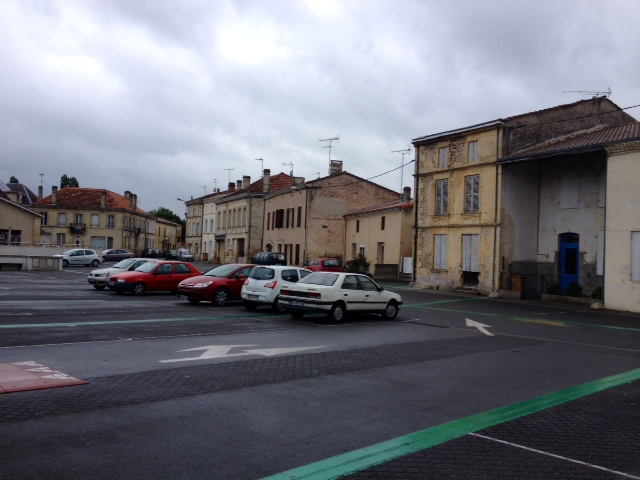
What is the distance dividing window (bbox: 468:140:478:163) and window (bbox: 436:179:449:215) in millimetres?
2188

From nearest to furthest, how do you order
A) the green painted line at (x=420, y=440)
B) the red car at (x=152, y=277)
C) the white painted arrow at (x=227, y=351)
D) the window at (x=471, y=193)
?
the green painted line at (x=420, y=440)
the white painted arrow at (x=227, y=351)
the red car at (x=152, y=277)
the window at (x=471, y=193)

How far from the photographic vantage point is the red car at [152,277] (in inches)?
942

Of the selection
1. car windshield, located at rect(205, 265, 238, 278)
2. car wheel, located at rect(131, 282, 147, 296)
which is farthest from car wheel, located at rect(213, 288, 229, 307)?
car wheel, located at rect(131, 282, 147, 296)

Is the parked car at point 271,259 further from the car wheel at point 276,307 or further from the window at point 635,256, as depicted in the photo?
the window at point 635,256

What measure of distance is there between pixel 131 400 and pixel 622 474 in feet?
Result: 18.0

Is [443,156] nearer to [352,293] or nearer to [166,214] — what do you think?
[352,293]

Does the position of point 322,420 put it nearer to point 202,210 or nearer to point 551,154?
point 551,154

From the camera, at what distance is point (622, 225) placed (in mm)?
24109

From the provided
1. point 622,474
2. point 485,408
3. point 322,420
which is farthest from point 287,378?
point 622,474

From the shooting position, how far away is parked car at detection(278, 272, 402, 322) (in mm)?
16969

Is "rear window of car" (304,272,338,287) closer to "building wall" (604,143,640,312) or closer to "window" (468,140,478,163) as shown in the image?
"building wall" (604,143,640,312)

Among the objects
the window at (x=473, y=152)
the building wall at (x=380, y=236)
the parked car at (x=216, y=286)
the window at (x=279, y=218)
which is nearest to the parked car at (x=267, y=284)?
the parked car at (x=216, y=286)

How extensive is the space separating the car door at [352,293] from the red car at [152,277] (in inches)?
364

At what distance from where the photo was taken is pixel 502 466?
18.5 feet
